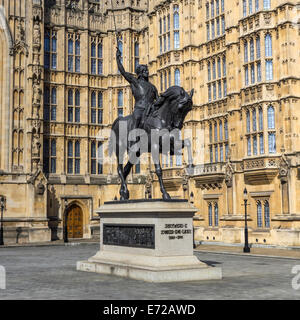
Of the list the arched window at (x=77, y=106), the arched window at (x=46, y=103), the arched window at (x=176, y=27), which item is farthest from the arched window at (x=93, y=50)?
the arched window at (x=176, y=27)

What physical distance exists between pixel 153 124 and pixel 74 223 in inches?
1153

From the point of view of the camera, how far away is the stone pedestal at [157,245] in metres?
16.1

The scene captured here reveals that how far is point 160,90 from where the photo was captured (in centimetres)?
4447

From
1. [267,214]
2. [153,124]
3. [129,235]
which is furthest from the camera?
[267,214]

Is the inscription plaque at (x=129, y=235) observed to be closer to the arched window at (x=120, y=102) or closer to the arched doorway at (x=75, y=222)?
the arched doorway at (x=75, y=222)

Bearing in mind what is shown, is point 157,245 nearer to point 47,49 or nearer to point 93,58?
point 47,49

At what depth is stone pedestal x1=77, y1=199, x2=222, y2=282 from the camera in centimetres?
1608

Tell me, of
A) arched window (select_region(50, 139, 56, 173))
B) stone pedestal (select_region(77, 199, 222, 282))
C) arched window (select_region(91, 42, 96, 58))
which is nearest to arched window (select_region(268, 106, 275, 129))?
stone pedestal (select_region(77, 199, 222, 282))

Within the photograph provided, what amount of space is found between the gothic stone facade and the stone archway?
0.29 feet

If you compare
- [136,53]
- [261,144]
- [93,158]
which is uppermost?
[136,53]

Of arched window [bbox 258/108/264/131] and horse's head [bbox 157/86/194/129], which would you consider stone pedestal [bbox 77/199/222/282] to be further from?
arched window [bbox 258/108/264/131]

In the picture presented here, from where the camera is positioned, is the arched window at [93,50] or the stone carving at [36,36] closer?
the stone carving at [36,36]

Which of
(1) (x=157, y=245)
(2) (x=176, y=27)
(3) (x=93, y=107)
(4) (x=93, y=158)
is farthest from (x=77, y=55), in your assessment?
(1) (x=157, y=245)
